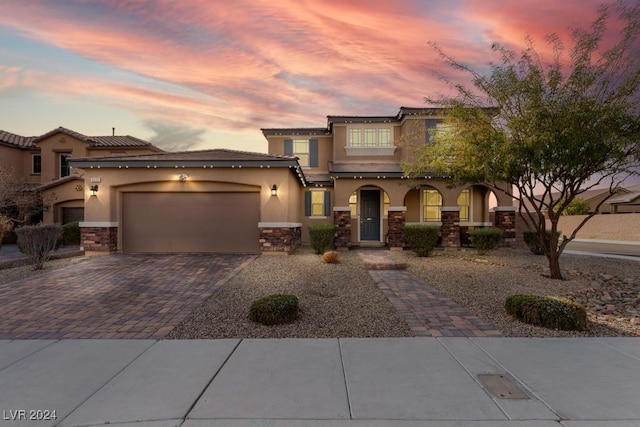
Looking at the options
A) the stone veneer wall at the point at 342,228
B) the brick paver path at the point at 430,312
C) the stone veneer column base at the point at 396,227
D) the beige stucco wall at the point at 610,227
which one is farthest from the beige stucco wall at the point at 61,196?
the beige stucco wall at the point at 610,227

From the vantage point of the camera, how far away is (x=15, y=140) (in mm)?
21453

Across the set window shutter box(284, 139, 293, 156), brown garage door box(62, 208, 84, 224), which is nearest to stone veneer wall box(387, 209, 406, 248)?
window shutter box(284, 139, 293, 156)

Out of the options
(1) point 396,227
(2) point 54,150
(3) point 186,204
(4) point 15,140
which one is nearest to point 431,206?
(1) point 396,227

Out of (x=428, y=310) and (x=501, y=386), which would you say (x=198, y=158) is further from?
(x=501, y=386)

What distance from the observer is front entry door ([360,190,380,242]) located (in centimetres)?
1656

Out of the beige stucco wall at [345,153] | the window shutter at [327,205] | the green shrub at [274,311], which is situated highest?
the beige stucco wall at [345,153]

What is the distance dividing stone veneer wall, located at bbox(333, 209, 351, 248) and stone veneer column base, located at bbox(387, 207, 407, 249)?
6.46 feet

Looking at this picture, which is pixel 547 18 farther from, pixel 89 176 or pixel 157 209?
pixel 89 176

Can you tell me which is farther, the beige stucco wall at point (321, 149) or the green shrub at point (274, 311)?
the beige stucco wall at point (321, 149)

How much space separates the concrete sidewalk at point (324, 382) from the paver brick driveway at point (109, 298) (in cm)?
62

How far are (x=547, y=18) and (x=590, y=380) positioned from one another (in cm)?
973

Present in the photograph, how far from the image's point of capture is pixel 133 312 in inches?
228

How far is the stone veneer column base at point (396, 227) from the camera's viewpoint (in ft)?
47.8

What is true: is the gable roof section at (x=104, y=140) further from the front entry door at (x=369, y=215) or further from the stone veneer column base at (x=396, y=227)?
the stone veneer column base at (x=396, y=227)
